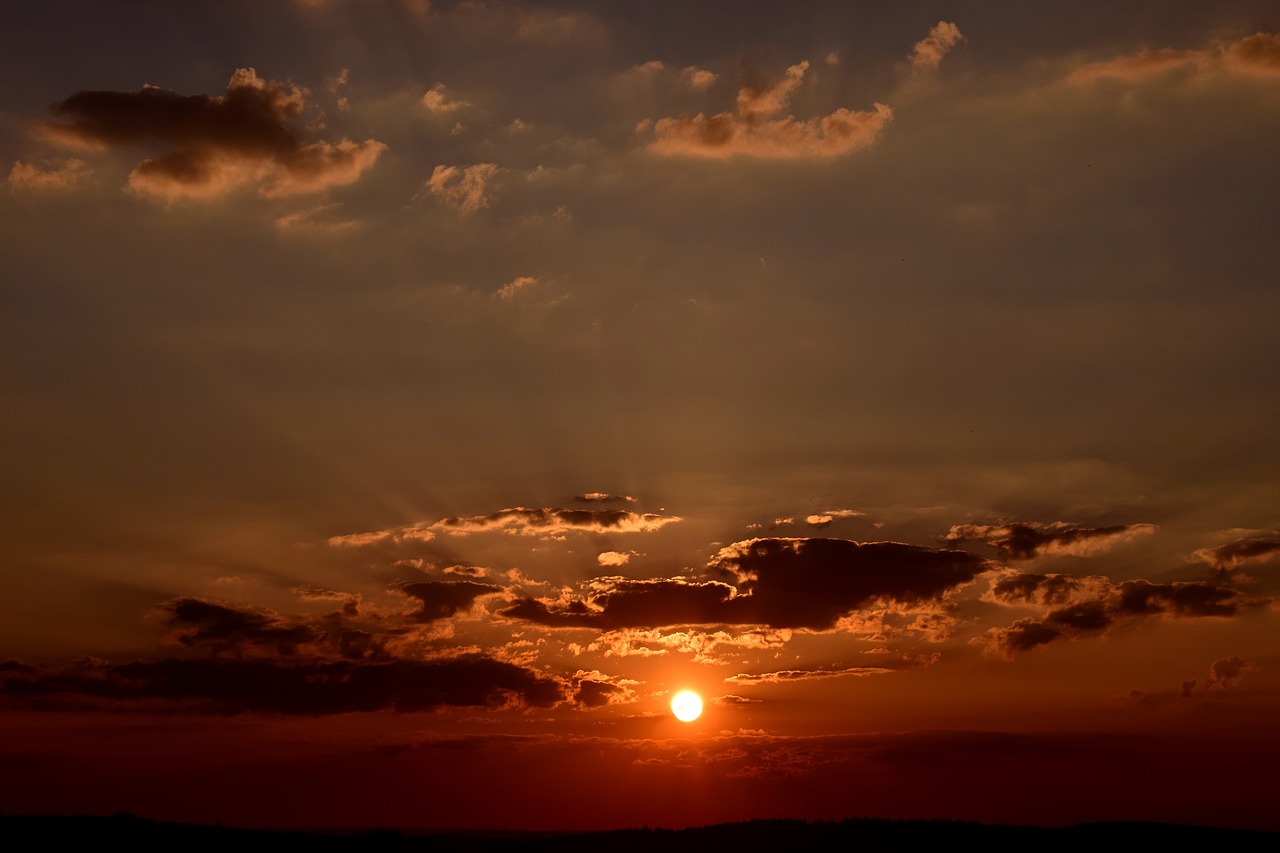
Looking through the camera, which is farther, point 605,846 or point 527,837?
point 527,837

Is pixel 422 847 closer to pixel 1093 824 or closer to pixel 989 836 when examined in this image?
pixel 989 836

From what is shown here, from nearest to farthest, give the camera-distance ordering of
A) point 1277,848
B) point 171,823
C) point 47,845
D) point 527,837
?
point 47,845 → point 171,823 → point 1277,848 → point 527,837

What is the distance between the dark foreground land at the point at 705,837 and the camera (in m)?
78.5

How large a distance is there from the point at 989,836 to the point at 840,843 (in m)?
11.4

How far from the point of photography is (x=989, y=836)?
282ft

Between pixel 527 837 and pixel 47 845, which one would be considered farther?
pixel 527 837

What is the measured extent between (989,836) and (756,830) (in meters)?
17.5

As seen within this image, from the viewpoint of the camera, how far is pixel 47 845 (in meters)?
73.1

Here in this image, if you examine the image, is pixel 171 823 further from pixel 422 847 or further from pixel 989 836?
pixel 989 836

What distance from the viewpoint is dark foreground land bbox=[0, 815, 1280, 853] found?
7850 cm

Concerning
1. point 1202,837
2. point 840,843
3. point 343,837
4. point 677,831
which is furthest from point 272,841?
point 1202,837

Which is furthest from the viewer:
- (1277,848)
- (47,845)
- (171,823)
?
(1277,848)

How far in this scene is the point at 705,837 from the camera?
285 ft

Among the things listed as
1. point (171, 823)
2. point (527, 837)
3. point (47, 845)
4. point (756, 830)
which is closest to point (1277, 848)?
point (756, 830)
